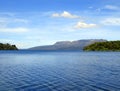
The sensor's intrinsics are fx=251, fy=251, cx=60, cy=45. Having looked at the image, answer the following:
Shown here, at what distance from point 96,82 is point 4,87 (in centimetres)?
1512

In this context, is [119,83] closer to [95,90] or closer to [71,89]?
[95,90]

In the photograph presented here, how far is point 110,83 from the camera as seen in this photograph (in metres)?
40.7

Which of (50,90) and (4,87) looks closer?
(50,90)

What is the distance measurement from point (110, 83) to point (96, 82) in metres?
2.50

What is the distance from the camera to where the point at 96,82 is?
4212cm

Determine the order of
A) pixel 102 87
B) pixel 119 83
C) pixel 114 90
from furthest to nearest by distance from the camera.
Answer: pixel 119 83
pixel 102 87
pixel 114 90

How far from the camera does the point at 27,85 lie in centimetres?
3994

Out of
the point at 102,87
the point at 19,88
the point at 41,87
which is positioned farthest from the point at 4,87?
the point at 102,87

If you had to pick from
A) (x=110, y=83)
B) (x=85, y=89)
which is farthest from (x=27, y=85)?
(x=110, y=83)

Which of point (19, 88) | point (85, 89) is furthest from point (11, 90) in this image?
point (85, 89)

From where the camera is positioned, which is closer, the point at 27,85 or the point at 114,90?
the point at 114,90

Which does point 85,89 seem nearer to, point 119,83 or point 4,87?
point 119,83

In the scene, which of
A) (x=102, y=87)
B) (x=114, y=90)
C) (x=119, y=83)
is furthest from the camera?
(x=119, y=83)

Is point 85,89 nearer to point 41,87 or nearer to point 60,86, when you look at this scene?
point 60,86
